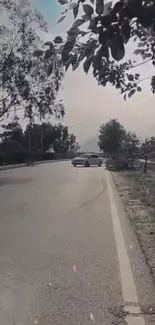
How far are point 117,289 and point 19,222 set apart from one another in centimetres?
504

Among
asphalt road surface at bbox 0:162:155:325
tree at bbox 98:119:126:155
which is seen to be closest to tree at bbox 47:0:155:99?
asphalt road surface at bbox 0:162:155:325

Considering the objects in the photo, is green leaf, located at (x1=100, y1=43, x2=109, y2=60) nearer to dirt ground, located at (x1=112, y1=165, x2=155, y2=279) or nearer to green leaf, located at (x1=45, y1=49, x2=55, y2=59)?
green leaf, located at (x1=45, y1=49, x2=55, y2=59)

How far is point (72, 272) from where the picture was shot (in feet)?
19.2

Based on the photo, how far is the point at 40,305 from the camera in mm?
4633

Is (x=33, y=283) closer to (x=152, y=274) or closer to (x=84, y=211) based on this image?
(x=152, y=274)

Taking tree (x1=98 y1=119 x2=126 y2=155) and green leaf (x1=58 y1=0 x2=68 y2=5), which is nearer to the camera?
green leaf (x1=58 y1=0 x2=68 y2=5)

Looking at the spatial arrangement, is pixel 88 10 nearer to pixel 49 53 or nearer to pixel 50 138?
pixel 49 53

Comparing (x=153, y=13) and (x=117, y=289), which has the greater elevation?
(x=153, y=13)

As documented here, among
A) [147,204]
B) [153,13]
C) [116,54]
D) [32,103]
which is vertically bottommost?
[147,204]

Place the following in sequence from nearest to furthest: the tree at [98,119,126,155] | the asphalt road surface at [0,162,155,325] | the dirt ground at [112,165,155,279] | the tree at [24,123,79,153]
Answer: the asphalt road surface at [0,162,155,325]
the dirt ground at [112,165,155,279]
the tree at [98,119,126,155]
the tree at [24,123,79,153]

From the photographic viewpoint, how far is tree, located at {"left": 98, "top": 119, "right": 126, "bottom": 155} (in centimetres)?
7156

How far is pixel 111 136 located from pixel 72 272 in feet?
220

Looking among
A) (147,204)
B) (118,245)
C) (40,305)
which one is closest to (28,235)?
(118,245)

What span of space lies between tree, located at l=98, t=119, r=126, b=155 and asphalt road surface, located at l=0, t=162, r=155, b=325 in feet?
200
